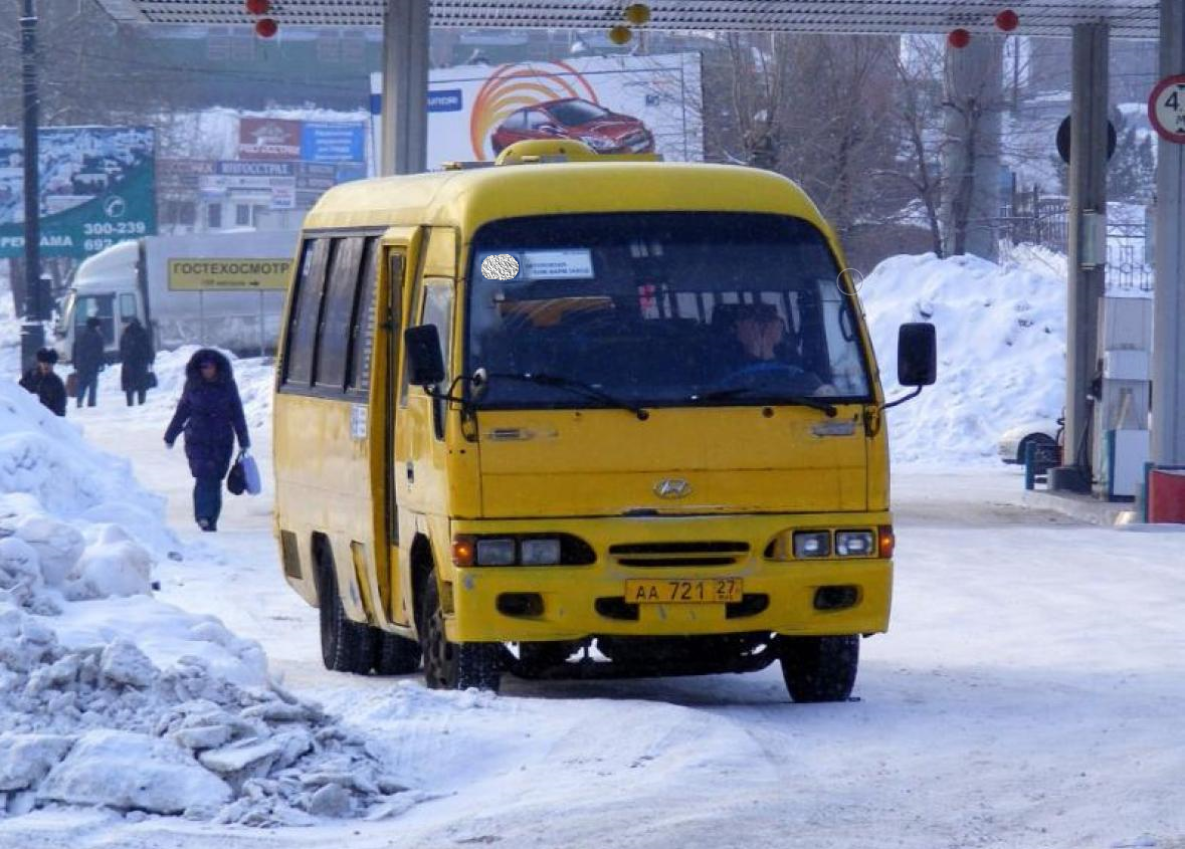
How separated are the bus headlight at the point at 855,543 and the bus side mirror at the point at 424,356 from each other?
1728 millimetres

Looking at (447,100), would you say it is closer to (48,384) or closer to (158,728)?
(48,384)

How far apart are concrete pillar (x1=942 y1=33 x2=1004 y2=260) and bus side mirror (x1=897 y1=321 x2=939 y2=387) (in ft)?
113

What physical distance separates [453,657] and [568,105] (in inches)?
1708

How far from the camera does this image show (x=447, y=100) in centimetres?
5353

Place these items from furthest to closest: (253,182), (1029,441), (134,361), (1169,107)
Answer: (253,182)
(134,361)
(1029,441)
(1169,107)

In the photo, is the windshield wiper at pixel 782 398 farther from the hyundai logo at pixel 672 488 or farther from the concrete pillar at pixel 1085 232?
the concrete pillar at pixel 1085 232

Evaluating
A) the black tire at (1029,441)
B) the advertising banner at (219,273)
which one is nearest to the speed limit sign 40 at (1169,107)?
the black tire at (1029,441)

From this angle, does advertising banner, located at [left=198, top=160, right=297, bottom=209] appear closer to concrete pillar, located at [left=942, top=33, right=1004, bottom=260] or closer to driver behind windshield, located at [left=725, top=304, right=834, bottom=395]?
concrete pillar, located at [left=942, top=33, right=1004, bottom=260]

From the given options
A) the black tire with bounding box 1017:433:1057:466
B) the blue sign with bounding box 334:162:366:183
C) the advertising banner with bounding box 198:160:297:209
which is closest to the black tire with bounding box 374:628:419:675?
the black tire with bounding box 1017:433:1057:466

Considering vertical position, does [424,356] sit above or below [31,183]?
below

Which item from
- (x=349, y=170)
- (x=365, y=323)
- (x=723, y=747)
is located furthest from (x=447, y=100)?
(x=349, y=170)

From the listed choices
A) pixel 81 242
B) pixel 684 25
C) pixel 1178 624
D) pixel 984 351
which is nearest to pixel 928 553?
pixel 1178 624

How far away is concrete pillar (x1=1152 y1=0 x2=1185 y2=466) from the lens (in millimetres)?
22016

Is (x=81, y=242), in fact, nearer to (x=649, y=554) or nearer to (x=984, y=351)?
(x=984, y=351)
